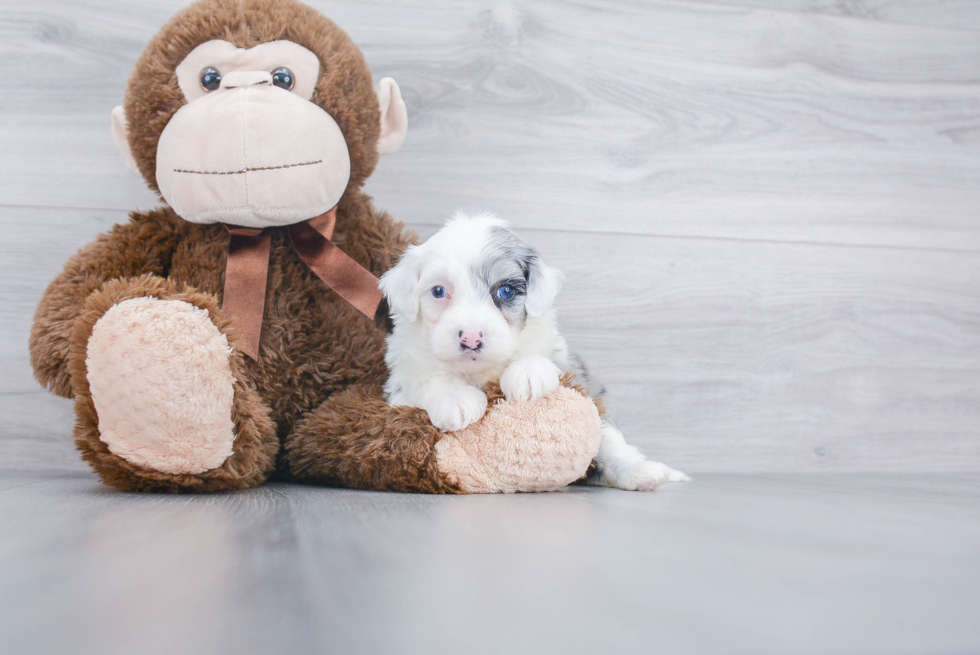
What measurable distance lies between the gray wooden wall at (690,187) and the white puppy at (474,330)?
441mm

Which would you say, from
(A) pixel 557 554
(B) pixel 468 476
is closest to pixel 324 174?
(B) pixel 468 476

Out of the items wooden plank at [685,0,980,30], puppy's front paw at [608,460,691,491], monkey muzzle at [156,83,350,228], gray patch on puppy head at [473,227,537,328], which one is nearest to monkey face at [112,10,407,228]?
monkey muzzle at [156,83,350,228]

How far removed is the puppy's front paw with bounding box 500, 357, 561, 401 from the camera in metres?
0.96

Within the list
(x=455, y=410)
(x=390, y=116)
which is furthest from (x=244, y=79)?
(x=455, y=410)

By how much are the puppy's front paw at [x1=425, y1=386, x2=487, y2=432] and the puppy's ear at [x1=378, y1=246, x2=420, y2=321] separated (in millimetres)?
152

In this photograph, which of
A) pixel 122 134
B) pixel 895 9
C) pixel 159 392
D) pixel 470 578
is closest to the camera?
pixel 470 578

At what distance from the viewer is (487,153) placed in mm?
1497

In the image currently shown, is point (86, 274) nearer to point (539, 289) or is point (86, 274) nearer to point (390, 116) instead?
point (390, 116)

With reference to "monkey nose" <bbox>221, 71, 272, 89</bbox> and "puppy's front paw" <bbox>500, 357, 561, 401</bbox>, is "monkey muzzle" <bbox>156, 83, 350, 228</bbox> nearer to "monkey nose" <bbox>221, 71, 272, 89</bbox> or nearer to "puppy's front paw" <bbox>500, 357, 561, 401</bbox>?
"monkey nose" <bbox>221, 71, 272, 89</bbox>

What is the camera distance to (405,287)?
1035 mm

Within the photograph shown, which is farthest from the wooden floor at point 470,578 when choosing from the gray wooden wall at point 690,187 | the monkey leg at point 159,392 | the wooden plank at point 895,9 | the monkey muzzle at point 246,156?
the wooden plank at point 895,9

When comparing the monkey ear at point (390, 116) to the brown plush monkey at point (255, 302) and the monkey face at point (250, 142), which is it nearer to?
the brown plush monkey at point (255, 302)

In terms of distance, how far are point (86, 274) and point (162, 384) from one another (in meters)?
0.32

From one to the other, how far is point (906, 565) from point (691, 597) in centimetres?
25
